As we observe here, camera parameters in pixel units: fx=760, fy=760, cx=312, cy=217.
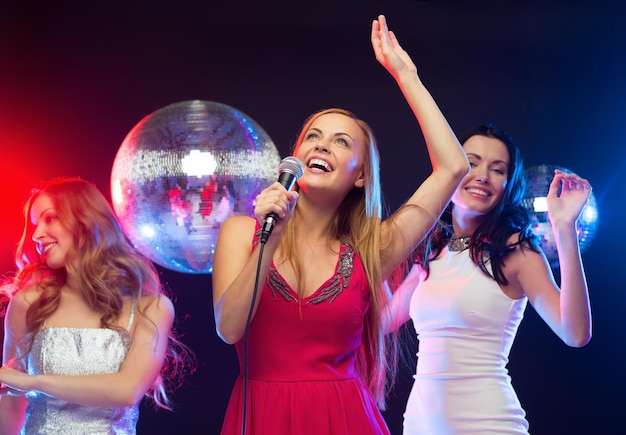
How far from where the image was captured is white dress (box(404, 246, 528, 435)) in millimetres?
2248

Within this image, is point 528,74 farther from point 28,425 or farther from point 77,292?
point 28,425

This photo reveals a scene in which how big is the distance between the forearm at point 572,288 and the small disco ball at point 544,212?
2.25 feet

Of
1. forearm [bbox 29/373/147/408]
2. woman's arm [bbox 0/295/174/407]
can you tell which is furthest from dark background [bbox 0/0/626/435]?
forearm [bbox 29/373/147/408]

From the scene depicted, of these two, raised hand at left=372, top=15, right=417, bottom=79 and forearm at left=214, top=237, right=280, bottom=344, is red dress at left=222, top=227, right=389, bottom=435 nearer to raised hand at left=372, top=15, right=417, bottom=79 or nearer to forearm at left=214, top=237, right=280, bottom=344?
forearm at left=214, top=237, right=280, bottom=344

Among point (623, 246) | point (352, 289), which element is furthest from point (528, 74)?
point (352, 289)

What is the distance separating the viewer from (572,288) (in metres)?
2.21

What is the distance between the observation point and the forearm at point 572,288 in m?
2.22

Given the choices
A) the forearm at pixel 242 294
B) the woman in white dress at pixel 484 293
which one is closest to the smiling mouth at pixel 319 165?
the forearm at pixel 242 294

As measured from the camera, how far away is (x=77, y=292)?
2346 millimetres

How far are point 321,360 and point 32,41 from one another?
2.87 meters

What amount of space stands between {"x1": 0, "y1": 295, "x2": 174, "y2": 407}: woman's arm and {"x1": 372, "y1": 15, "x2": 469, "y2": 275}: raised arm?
74cm

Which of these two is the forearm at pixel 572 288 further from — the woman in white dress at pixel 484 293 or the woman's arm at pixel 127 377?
the woman's arm at pixel 127 377

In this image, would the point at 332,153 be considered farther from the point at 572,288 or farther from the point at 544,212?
the point at 544,212

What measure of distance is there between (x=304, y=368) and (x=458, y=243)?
0.97 metres
